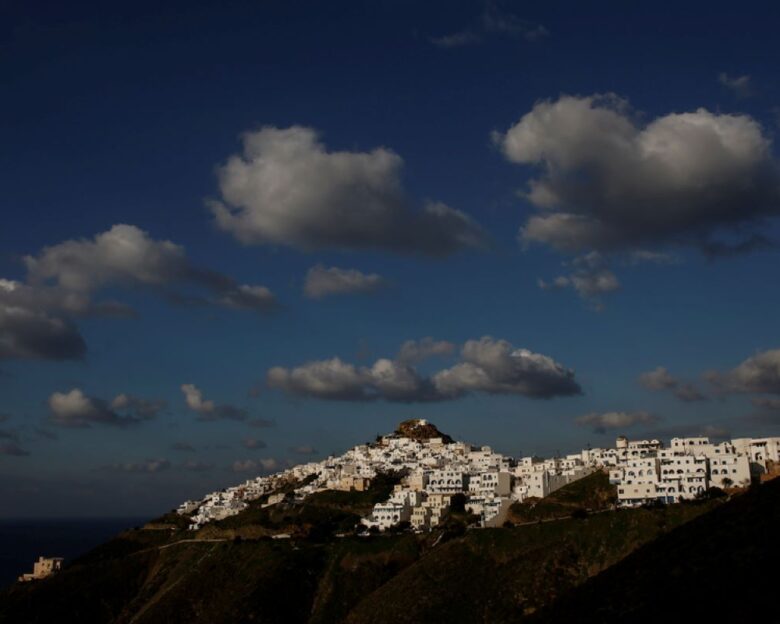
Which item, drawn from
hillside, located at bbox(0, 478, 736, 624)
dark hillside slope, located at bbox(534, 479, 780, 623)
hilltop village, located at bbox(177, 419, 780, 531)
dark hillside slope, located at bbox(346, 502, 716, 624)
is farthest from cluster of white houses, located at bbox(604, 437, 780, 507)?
dark hillside slope, located at bbox(534, 479, 780, 623)

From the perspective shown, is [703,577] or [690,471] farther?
[690,471]

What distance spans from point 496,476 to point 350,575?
36.2 metres

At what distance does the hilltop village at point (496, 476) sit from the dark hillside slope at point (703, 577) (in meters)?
46.9

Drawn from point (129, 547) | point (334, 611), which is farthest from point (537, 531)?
point (129, 547)

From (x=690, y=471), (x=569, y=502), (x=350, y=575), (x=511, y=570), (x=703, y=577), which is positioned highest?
(x=690, y=471)

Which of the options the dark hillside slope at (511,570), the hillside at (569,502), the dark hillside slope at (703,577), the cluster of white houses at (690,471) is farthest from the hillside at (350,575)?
the dark hillside slope at (703,577)

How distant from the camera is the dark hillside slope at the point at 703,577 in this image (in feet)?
135

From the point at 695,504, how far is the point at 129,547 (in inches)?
3901

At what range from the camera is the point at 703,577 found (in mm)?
45094

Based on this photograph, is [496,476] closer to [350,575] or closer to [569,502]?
[569,502]

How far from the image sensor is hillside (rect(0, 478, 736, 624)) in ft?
265

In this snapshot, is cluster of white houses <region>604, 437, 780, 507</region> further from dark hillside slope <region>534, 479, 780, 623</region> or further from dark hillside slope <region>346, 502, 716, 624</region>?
dark hillside slope <region>534, 479, 780, 623</region>

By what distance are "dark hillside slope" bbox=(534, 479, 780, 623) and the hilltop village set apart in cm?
4688

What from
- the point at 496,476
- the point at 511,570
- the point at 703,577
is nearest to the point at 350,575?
the point at 511,570
